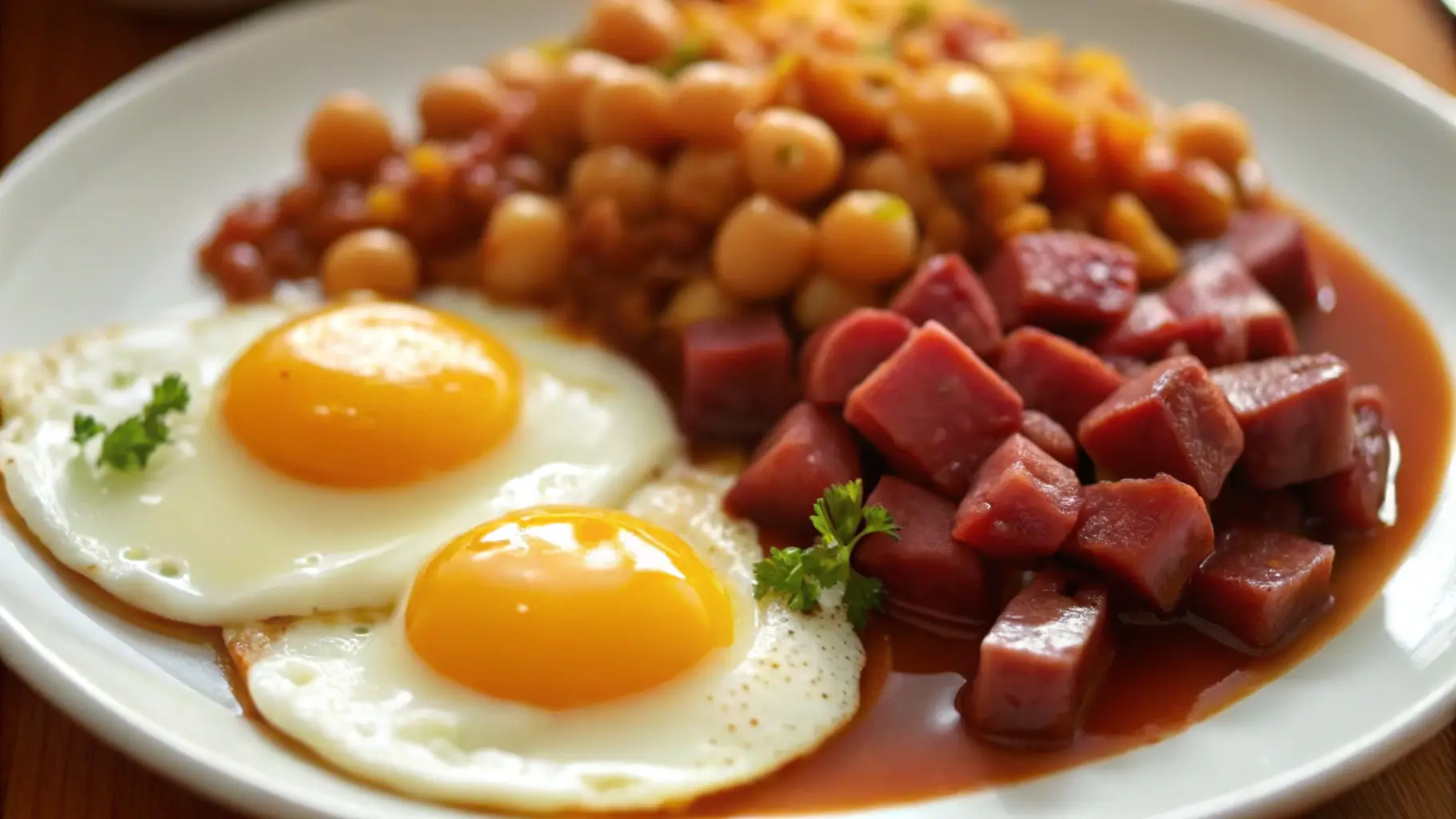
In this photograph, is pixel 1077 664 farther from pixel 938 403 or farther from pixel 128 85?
pixel 128 85

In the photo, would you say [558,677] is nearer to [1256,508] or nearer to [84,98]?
[1256,508]

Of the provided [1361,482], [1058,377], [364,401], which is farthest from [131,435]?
[1361,482]

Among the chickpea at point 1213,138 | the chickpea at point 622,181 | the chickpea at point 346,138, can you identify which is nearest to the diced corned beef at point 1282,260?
the chickpea at point 1213,138

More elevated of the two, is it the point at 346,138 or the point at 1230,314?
the point at 1230,314

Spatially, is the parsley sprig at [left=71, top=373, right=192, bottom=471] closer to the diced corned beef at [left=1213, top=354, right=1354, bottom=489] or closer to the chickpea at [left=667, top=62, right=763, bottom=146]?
the chickpea at [left=667, top=62, right=763, bottom=146]

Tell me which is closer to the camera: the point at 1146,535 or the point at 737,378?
the point at 1146,535

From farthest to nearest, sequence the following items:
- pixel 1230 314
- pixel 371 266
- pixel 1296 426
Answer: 1. pixel 371 266
2. pixel 1230 314
3. pixel 1296 426

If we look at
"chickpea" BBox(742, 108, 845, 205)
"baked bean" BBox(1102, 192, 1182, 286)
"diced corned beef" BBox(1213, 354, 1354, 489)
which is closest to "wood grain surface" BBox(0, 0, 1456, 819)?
"diced corned beef" BBox(1213, 354, 1354, 489)
